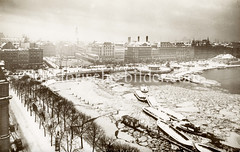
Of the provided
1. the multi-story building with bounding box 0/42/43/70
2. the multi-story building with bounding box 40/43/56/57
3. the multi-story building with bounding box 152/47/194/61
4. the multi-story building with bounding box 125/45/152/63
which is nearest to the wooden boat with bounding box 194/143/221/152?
the multi-story building with bounding box 0/42/43/70

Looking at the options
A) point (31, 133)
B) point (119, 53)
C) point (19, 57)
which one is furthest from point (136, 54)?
point (31, 133)

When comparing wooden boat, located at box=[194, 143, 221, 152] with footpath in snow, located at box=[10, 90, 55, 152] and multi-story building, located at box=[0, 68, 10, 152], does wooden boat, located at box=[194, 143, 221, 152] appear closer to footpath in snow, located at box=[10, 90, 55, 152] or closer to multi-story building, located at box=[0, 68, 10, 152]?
footpath in snow, located at box=[10, 90, 55, 152]

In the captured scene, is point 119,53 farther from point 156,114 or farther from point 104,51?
point 156,114

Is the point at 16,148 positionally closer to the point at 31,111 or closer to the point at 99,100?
the point at 31,111

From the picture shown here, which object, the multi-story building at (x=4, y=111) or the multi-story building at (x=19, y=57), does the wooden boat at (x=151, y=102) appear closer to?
the multi-story building at (x=4, y=111)

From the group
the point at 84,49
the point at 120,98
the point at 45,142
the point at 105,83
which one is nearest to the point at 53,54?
the point at 84,49

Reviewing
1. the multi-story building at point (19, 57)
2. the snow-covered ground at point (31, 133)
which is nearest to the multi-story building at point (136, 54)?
the multi-story building at point (19, 57)

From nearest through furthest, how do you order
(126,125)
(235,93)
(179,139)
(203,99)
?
(179,139) → (126,125) → (203,99) → (235,93)

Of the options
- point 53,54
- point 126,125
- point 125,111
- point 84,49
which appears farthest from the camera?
point 84,49
